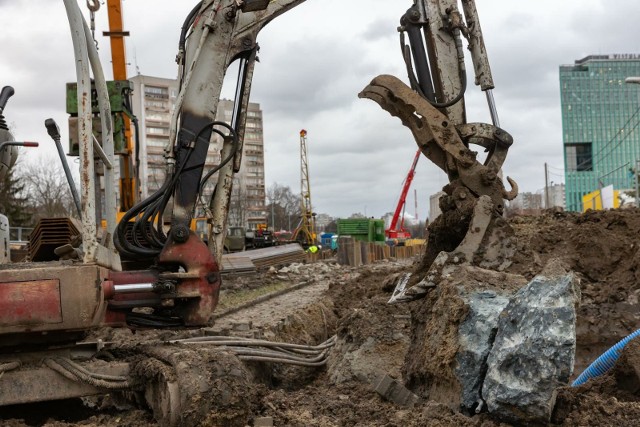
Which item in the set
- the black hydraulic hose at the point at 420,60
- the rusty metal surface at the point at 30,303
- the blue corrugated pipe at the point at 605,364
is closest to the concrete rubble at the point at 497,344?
the blue corrugated pipe at the point at 605,364

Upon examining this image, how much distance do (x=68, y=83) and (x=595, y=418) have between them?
5879mm

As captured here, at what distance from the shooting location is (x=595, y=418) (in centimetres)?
384

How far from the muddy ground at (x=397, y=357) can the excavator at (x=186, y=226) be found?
28 cm

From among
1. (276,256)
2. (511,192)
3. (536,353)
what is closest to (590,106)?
(276,256)

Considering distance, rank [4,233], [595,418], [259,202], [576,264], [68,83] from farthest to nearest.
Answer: [259,202], [576,264], [68,83], [4,233], [595,418]

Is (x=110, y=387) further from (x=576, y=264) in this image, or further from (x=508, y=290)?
(x=576, y=264)

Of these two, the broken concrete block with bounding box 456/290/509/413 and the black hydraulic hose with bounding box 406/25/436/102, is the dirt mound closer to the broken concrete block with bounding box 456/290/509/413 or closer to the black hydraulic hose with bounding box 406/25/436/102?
the black hydraulic hose with bounding box 406/25/436/102

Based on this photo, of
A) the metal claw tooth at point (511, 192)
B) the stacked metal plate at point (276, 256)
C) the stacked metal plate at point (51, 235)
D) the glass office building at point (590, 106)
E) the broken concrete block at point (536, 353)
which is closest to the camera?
the broken concrete block at point (536, 353)

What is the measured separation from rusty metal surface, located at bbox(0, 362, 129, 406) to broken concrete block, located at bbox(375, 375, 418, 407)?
1.74 metres

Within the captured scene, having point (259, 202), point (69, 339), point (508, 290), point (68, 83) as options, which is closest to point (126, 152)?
point (68, 83)

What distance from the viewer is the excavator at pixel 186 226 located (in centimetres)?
417

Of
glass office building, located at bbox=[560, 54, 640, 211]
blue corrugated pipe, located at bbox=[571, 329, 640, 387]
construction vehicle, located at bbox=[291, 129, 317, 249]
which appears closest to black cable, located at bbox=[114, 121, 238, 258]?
blue corrugated pipe, located at bbox=[571, 329, 640, 387]

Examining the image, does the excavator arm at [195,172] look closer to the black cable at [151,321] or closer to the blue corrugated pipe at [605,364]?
the black cable at [151,321]

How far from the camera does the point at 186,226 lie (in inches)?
205
